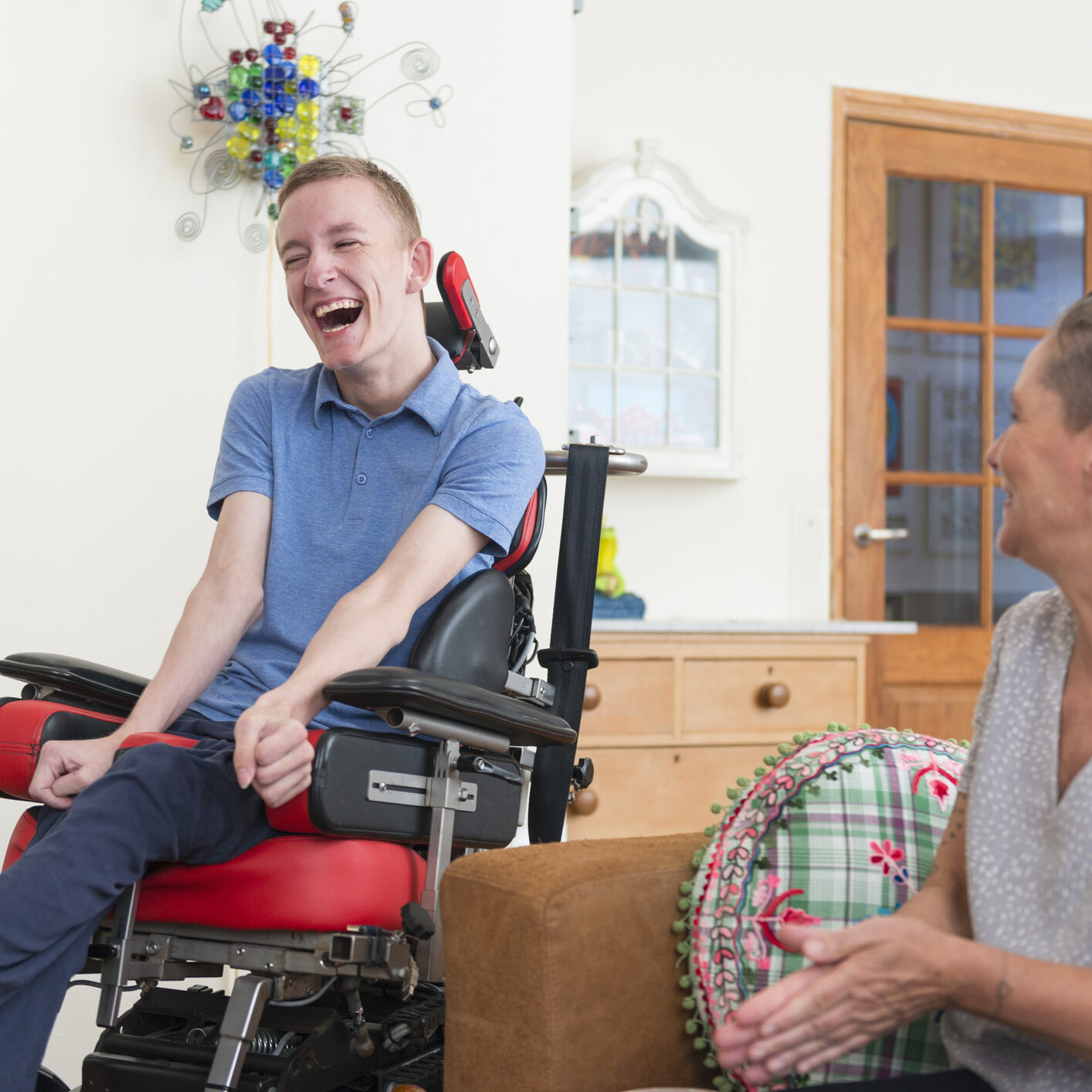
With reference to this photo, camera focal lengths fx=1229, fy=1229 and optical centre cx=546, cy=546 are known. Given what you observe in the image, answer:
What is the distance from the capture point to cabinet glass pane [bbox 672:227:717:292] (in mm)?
3357

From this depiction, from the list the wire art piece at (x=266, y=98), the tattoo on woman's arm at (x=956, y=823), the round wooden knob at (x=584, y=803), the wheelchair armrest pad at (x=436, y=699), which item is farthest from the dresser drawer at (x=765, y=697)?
the tattoo on woman's arm at (x=956, y=823)

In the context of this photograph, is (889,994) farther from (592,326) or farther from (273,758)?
(592,326)

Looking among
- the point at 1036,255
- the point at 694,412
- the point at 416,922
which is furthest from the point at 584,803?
the point at 1036,255

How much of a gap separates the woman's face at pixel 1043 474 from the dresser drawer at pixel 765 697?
6.32ft

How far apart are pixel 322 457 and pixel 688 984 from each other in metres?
0.84

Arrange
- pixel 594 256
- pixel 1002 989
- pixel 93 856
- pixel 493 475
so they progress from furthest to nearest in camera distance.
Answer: pixel 594 256
pixel 493 475
pixel 93 856
pixel 1002 989

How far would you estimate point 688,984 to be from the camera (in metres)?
1.04

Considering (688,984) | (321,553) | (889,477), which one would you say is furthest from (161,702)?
(889,477)

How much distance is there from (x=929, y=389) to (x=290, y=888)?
2.96 metres

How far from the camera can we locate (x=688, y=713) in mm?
2793

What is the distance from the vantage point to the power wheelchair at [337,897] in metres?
1.16

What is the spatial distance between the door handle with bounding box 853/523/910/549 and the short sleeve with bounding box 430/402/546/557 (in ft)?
7.23

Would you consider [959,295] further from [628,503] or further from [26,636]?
[26,636]


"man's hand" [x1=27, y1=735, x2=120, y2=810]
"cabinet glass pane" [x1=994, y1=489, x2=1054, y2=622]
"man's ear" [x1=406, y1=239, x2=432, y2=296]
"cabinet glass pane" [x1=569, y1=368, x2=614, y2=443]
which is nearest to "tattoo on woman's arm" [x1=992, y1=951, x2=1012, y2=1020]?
"man's hand" [x1=27, y1=735, x2=120, y2=810]
